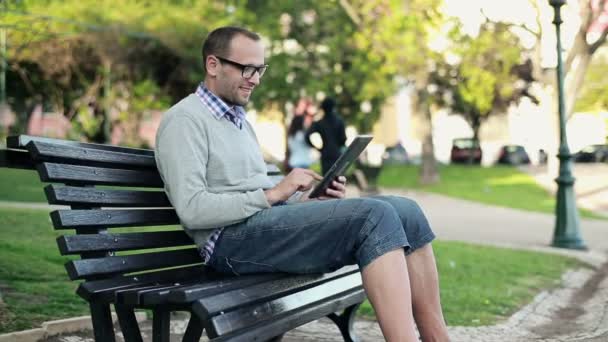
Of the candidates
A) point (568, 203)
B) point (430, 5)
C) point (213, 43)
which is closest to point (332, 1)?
point (430, 5)

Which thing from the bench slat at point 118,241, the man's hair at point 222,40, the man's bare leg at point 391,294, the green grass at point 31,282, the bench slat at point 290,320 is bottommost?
the green grass at point 31,282

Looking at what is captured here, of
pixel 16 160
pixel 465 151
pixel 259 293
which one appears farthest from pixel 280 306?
pixel 465 151

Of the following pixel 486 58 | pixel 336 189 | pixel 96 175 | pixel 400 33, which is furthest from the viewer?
A: pixel 400 33

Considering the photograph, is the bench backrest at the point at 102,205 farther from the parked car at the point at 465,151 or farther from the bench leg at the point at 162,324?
the parked car at the point at 465,151

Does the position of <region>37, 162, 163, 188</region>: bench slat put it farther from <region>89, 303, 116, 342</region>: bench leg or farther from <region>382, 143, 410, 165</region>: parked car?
<region>382, 143, 410, 165</region>: parked car

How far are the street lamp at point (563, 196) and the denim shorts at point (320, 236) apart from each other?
30.6ft

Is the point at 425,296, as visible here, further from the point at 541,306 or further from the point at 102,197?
the point at 541,306

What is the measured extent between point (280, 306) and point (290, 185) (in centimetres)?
50

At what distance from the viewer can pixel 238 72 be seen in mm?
4305

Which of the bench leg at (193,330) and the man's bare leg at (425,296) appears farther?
the man's bare leg at (425,296)

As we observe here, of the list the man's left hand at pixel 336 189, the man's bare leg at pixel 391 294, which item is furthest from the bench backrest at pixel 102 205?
the man's bare leg at pixel 391 294

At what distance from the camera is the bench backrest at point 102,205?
12.5 feet

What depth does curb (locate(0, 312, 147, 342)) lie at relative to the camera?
4.87m

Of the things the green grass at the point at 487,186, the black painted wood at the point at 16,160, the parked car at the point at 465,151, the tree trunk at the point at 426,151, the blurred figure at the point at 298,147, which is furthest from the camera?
the parked car at the point at 465,151
